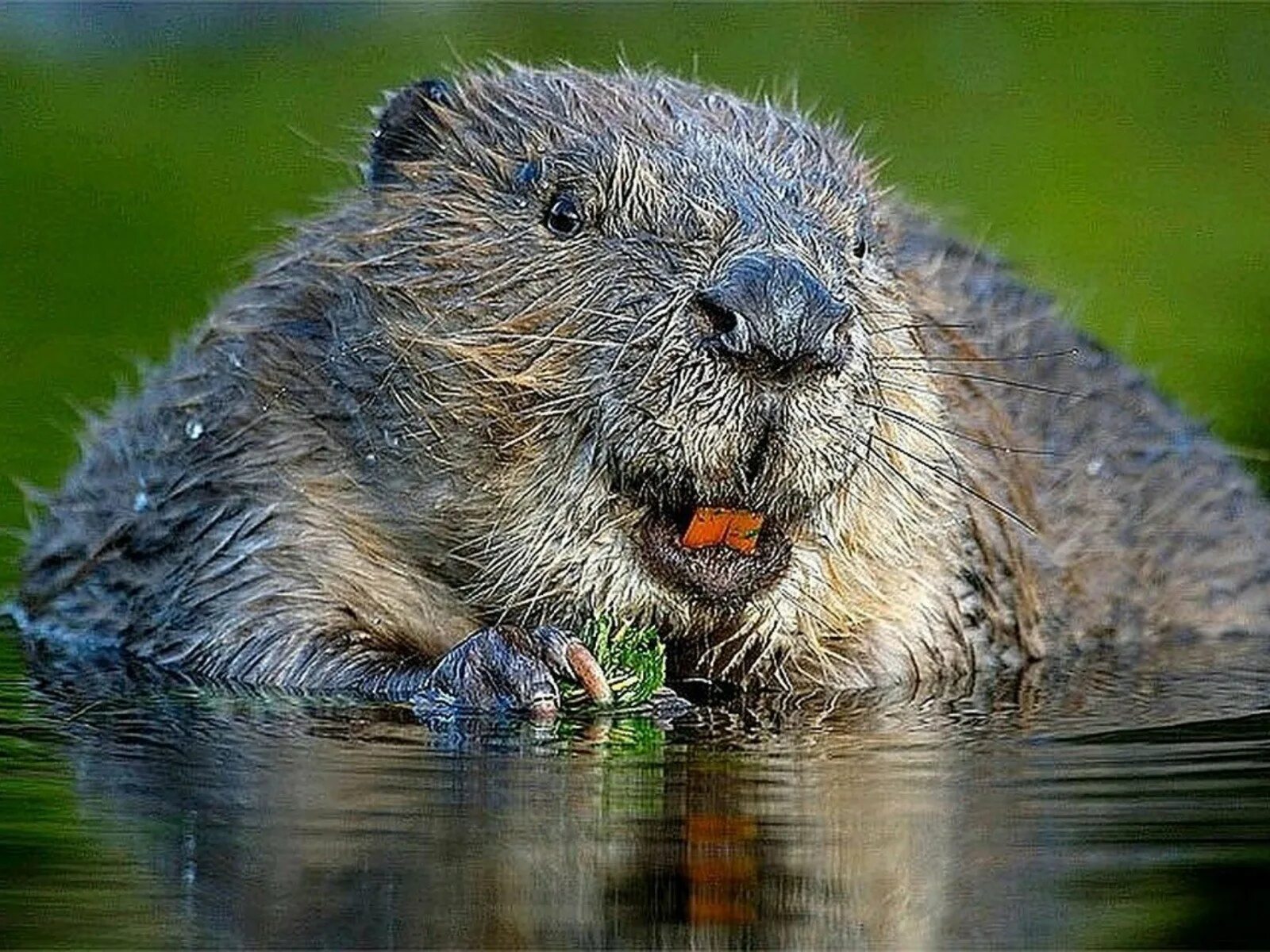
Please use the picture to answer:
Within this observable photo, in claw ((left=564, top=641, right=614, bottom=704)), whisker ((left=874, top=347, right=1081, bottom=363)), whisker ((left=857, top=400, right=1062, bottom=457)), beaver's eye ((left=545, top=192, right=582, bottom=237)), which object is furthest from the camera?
beaver's eye ((left=545, top=192, right=582, bottom=237))

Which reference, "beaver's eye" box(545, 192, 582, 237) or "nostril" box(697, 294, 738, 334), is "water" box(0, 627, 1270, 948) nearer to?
"nostril" box(697, 294, 738, 334)

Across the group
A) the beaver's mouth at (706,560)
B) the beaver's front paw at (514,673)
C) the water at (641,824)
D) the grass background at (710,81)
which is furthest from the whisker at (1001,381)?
the grass background at (710,81)

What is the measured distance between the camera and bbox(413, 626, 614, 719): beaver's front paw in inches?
208

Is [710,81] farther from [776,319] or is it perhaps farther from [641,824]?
[641,824]

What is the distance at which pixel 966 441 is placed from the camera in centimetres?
614

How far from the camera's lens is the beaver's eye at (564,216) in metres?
5.67

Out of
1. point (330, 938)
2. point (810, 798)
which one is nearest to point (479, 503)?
point (810, 798)

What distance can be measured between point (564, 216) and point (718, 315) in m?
0.78

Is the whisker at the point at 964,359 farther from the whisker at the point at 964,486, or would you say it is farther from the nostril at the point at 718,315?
the nostril at the point at 718,315

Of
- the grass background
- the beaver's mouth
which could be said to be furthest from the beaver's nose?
the grass background

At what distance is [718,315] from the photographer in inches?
197

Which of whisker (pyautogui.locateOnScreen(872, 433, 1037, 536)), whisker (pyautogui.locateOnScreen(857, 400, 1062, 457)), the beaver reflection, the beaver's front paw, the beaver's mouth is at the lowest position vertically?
the beaver reflection

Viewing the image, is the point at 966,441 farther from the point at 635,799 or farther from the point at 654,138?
the point at 635,799

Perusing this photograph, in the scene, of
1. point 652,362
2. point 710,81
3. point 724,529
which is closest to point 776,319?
point 652,362
